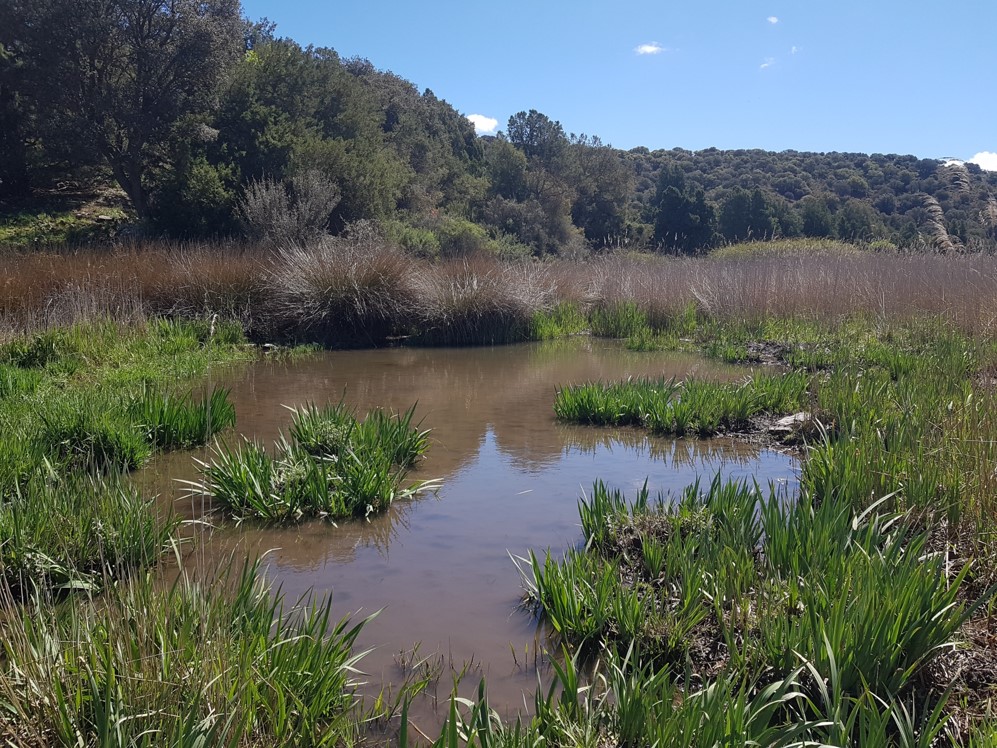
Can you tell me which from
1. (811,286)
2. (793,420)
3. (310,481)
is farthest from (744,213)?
(310,481)

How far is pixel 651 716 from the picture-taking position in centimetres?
230

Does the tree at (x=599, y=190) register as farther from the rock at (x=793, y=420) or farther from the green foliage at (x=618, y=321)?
the rock at (x=793, y=420)

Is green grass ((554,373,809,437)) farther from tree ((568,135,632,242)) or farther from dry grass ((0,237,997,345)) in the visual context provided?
tree ((568,135,632,242))

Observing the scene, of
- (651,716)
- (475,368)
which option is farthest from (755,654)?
(475,368)

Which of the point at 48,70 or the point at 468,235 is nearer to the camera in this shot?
the point at 48,70

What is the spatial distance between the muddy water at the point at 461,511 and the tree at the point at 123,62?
17.6 meters

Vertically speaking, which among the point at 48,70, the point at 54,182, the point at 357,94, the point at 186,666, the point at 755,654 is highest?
the point at 357,94

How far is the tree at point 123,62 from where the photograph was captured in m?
23.2

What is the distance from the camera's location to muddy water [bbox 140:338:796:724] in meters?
3.35

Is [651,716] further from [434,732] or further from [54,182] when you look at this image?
[54,182]

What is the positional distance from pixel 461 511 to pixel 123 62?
2530cm

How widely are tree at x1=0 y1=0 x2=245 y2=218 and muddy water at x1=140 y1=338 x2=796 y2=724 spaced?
17.6 metres

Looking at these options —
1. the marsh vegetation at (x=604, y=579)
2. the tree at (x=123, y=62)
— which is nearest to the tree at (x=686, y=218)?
the tree at (x=123, y=62)

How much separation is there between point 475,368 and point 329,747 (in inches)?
371
